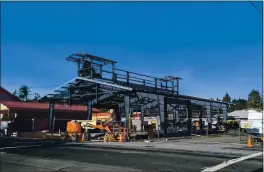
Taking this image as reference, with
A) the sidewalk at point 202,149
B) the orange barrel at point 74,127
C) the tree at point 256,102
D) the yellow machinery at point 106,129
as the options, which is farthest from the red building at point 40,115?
the tree at point 256,102

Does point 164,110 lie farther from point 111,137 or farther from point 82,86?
point 82,86

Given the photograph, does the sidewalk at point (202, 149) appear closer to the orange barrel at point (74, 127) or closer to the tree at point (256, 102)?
the orange barrel at point (74, 127)

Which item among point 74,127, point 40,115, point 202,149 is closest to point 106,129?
point 74,127

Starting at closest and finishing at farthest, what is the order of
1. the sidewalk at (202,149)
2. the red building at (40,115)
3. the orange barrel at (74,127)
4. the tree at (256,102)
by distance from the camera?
the sidewalk at (202,149), the orange barrel at (74,127), the red building at (40,115), the tree at (256,102)

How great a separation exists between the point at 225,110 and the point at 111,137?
73.9ft

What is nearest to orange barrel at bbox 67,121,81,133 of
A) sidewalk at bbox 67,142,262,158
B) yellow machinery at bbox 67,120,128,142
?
yellow machinery at bbox 67,120,128,142

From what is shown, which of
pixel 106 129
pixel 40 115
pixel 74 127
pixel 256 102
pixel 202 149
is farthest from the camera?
pixel 40 115

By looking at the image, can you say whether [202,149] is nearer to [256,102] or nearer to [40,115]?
[256,102]

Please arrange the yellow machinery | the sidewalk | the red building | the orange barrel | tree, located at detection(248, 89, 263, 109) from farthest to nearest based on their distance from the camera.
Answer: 1. tree, located at detection(248, 89, 263, 109)
2. the red building
3. the orange barrel
4. the yellow machinery
5. the sidewalk

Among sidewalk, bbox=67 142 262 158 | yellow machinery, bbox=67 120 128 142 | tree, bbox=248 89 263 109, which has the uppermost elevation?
tree, bbox=248 89 263 109

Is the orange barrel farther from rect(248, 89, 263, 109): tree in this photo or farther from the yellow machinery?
rect(248, 89, 263, 109): tree

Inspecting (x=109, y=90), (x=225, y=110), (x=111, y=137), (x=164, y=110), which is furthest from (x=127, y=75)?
(x=225, y=110)

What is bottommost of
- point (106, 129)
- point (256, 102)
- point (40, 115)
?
point (106, 129)

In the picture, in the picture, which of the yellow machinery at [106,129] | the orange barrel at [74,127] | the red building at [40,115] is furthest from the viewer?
the red building at [40,115]
